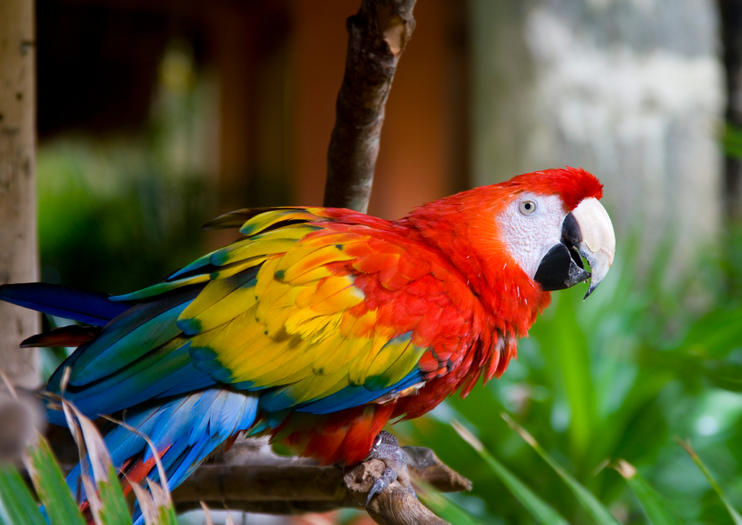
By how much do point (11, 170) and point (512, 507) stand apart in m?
0.98

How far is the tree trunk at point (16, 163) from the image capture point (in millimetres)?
849

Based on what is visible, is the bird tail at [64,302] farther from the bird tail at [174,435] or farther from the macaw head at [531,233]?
the macaw head at [531,233]

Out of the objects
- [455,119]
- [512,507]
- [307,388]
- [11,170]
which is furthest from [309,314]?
[455,119]

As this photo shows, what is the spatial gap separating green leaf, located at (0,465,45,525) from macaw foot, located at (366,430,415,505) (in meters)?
0.33

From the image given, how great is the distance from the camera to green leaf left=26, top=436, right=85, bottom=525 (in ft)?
1.53

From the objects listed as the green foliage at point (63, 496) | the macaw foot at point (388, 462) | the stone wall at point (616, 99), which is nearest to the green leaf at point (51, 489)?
the green foliage at point (63, 496)

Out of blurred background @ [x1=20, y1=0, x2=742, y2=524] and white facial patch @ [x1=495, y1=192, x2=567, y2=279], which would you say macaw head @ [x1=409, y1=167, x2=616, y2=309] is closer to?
white facial patch @ [x1=495, y1=192, x2=567, y2=279]

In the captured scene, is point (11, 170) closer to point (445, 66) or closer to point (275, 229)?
point (275, 229)

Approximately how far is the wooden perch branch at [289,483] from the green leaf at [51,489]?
11.3 inches

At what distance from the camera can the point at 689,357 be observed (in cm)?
103

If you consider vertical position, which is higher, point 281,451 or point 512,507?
point 281,451

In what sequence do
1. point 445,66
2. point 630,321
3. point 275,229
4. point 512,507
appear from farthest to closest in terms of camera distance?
point 445,66, point 630,321, point 512,507, point 275,229

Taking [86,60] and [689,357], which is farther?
[86,60]

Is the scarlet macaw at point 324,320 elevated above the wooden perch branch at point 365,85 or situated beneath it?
situated beneath
